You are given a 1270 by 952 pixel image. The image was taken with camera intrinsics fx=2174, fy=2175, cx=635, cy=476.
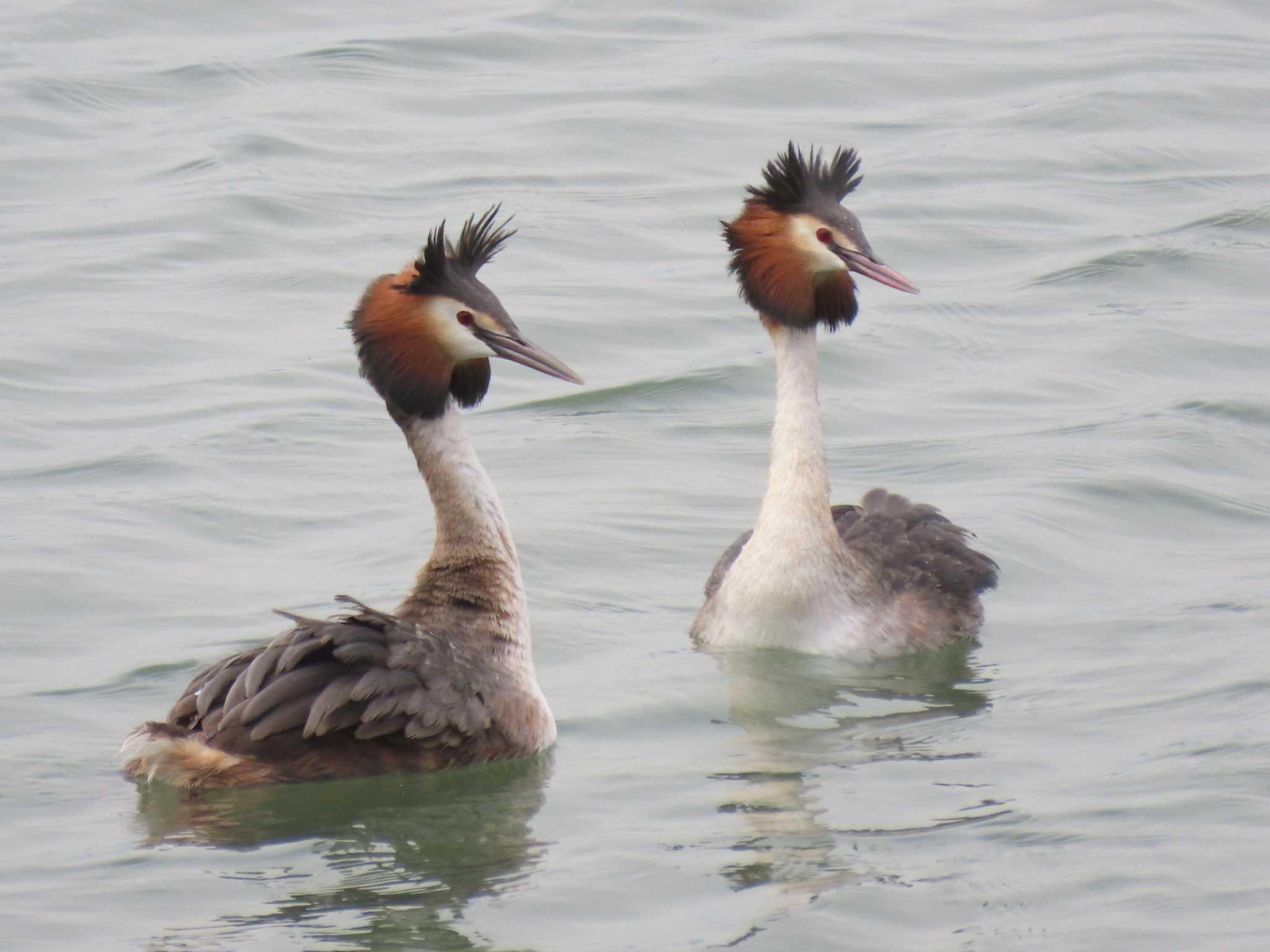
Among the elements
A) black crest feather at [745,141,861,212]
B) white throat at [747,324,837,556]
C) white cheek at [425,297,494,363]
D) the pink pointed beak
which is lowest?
white throat at [747,324,837,556]

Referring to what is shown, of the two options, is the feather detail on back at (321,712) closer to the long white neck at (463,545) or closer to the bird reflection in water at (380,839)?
the bird reflection in water at (380,839)

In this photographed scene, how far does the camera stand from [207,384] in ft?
42.1

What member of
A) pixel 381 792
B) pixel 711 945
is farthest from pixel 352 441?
pixel 711 945

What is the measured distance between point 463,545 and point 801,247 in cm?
A: 217

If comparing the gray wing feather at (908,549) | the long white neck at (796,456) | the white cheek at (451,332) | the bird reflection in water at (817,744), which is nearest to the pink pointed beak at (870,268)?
the long white neck at (796,456)

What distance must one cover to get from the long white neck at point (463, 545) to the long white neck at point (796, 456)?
57.9 inches

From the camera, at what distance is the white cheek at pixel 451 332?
8.03m

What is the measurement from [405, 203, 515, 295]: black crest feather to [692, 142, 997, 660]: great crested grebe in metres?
1.53

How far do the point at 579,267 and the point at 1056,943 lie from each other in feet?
31.8

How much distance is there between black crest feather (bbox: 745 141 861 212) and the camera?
9.39 metres

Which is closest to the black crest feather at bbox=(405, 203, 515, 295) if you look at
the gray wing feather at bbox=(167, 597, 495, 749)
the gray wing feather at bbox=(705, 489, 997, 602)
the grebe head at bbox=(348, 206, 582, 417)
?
the grebe head at bbox=(348, 206, 582, 417)

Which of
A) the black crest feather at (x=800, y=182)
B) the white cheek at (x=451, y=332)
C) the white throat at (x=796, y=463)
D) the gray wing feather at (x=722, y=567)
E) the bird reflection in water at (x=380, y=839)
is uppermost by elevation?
the black crest feather at (x=800, y=182)

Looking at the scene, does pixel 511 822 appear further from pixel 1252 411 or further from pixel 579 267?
pixel 579 267

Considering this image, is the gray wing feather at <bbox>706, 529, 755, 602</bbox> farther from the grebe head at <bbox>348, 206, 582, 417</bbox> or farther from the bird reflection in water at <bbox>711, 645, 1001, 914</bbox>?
the grebe head at <bbox>348, 206, 582, 417</bbox>
